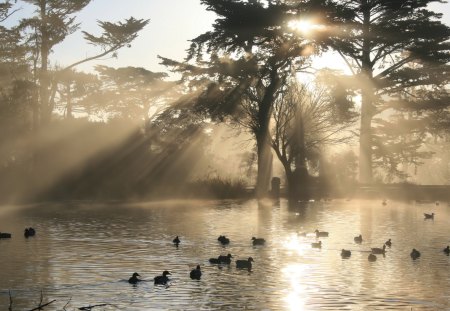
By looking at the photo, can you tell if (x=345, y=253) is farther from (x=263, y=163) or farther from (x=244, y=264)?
(x=263, y=163)

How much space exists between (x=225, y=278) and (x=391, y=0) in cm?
3676

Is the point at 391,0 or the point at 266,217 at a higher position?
the point at 391,0

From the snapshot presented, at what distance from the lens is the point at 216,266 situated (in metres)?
17.0

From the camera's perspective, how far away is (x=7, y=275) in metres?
15.4

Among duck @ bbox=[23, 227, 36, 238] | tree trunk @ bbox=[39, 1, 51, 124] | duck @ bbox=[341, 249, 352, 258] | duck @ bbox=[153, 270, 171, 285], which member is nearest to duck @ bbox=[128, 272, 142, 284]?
duck @ bbox=[153, 270, 171, 285]

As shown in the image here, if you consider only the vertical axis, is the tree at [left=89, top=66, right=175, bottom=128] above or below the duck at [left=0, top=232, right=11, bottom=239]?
above

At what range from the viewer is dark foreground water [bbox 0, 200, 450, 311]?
43.5 ft

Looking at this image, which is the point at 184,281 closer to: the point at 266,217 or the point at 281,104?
the point at 266,217

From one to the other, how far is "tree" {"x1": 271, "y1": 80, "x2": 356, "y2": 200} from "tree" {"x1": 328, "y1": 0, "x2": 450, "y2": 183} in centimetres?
302

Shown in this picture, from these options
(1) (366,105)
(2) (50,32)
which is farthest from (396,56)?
(2) (50,32)

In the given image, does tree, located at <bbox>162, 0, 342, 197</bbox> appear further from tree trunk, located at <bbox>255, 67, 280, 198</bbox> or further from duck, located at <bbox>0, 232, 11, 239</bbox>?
duck, located at <bbox>0, 232, 11, 239</bbox>

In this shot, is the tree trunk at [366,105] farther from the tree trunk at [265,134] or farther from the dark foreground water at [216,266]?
the dark foreground water at [216,266]

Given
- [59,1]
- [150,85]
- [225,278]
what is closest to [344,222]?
[225,278]

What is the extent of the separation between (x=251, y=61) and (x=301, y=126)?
20.0 ft
